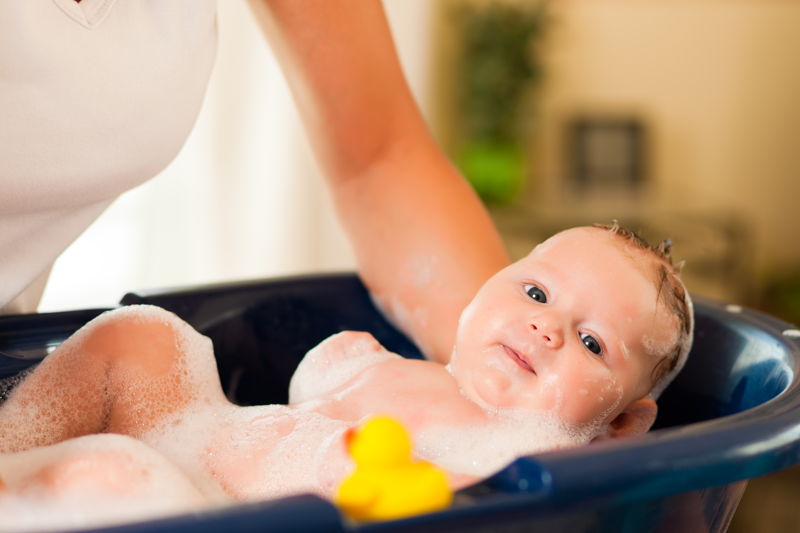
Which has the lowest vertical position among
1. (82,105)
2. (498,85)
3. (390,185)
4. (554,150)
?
(554,150)

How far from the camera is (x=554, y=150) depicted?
2.96m

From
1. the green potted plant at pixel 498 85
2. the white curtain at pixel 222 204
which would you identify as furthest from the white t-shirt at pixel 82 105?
the green potted plant at pixel 498 85

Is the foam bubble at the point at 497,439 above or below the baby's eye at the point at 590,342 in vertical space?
below

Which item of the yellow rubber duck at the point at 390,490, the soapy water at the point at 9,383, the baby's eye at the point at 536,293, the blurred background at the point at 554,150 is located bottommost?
the blurred background at the point at 554,150

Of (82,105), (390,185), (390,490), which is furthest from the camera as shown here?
(390,185)

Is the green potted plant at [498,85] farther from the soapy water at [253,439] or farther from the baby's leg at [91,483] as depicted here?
the baby's leg at [91,483]

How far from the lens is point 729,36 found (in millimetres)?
2873

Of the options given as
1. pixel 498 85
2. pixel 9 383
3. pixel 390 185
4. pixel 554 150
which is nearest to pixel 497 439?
pixel 390 185

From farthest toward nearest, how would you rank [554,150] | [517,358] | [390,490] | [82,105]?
[554,150], [517,358], [82,105], [390,490]

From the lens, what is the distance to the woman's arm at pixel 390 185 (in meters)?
0.93

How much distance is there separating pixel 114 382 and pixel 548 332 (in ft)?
1.21

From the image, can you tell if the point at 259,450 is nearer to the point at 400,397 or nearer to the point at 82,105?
the point at 400,397

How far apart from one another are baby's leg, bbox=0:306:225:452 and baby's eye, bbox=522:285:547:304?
0.30m

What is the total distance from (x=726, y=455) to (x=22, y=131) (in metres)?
0.53
